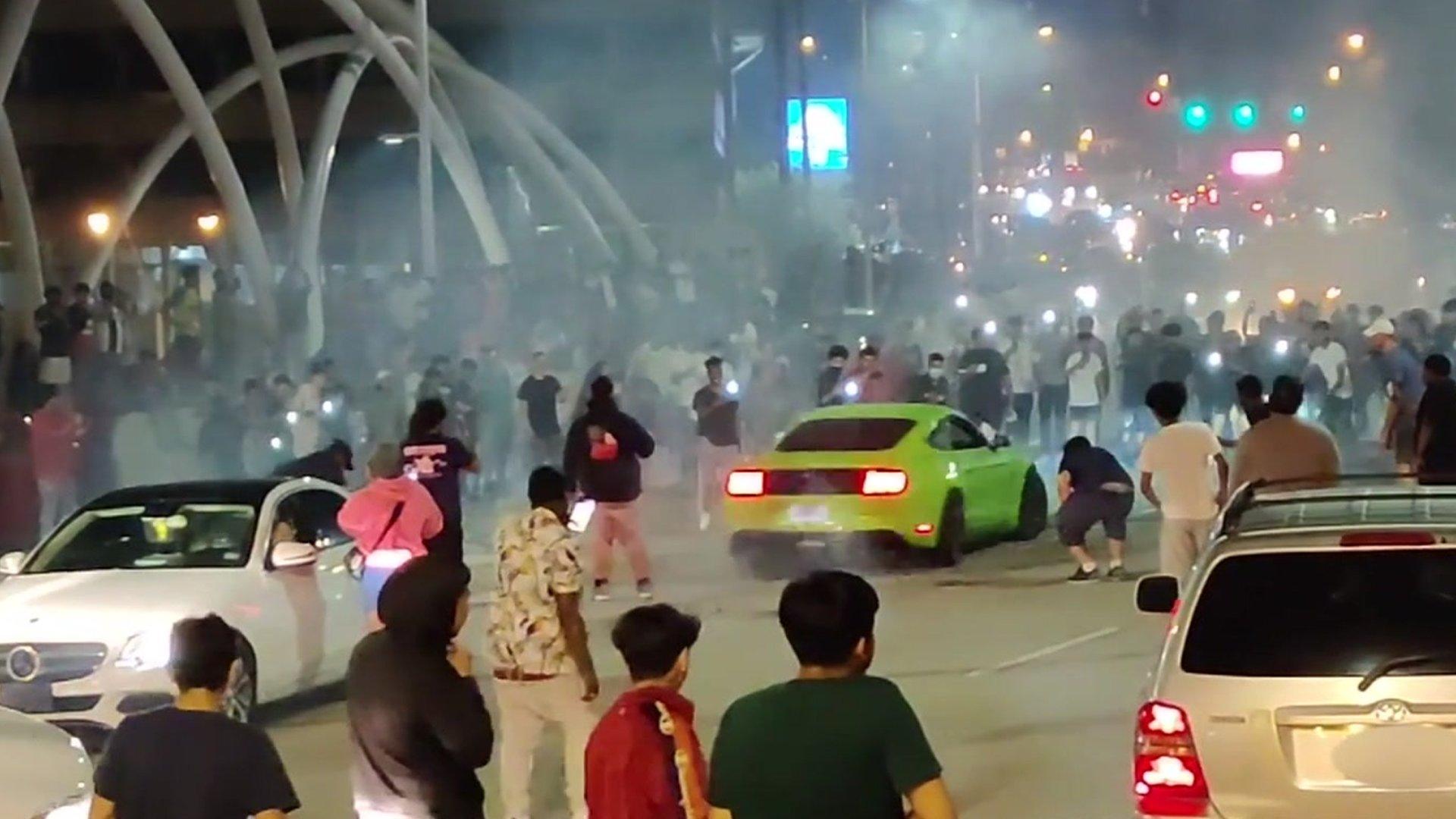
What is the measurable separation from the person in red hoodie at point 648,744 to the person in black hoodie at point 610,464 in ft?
34.3

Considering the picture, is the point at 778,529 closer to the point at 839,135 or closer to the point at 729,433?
the point at 729,433

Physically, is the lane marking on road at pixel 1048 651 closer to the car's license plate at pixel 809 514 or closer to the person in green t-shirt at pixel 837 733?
the car's license plate at pixel 809 514

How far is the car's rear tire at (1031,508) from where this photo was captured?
1983 cm

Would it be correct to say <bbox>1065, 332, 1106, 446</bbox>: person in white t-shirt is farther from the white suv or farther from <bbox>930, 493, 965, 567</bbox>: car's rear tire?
the white suv

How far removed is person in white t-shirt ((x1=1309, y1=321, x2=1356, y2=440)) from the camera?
1025 inches

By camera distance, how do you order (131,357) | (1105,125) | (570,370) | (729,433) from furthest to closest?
(1105,125), (570,370), (131,357), (729,433)

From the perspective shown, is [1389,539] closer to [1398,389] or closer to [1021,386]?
[1398,389]

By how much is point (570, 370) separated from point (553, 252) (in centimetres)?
2928

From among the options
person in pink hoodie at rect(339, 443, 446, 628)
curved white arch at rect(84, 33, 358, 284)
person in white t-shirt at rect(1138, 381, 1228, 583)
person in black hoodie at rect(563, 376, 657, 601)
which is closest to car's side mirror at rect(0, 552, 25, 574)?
person in pink hoodie at rect(339, 443, 446, 628)

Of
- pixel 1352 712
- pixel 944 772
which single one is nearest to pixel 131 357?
pixel 944 772

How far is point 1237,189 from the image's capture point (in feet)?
274

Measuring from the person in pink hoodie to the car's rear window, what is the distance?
7.56m

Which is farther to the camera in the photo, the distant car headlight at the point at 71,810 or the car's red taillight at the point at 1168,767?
the distant car headlight at the point at 71,810

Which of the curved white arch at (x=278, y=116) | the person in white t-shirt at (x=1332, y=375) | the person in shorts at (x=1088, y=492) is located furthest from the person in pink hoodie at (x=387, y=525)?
the curved white arch at (x=278, y=116)
